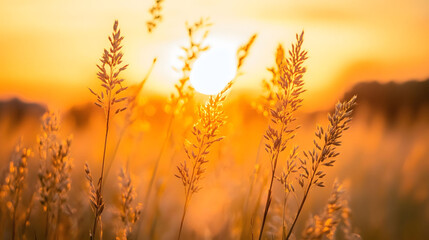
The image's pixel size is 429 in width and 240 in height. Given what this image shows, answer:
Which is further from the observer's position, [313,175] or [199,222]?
[199,222]

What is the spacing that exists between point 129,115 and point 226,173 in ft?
3.17

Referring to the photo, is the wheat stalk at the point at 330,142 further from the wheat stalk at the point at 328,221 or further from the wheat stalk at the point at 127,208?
the wheat stalk at the point at 127,208

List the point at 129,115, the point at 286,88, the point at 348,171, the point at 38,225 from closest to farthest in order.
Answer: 1. the point at 286,88
2. the point at 129,115
3. the point at 38,225
4. the point at 348,171

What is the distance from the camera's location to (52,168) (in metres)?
2.16

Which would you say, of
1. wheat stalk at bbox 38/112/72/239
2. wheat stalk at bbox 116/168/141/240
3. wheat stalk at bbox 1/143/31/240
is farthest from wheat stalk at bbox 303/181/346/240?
wheat stalk at bbox 1/143/31/240

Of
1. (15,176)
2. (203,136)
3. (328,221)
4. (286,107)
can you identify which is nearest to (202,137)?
(203,136)

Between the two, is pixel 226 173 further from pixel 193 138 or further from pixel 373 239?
pixel 373 239

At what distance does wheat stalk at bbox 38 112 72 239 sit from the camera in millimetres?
2055

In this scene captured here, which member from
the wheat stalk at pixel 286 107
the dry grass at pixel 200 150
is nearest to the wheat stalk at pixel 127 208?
the dry grass at pixel 200 150

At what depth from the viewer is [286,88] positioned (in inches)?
73.5

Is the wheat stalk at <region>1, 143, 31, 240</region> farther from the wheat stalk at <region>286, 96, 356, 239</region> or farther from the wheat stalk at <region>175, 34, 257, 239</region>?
the wheat stalk at <region>286, 96, 356, 239</region>

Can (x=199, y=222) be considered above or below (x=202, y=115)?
below

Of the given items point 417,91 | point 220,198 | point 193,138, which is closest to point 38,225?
point 220,198

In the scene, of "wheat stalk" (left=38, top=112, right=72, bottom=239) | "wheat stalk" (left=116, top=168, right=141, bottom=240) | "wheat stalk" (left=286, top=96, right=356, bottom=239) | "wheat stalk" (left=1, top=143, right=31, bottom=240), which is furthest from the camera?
"wheat stalk" (left=1, top=143, right=31, bottom=240)
